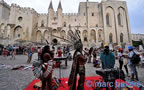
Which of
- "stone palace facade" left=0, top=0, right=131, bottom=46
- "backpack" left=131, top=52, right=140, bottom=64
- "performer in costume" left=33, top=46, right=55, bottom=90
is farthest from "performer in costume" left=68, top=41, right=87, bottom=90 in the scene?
"stone palace facade" left=0, top=0, right=131, bottom=46

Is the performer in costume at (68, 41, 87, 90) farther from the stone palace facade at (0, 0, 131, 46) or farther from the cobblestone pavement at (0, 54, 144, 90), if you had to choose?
the stone palace facade at (0, 0, 131, 46)

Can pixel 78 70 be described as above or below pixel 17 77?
→ above

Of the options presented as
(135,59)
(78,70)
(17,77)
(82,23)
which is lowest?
(17,77)

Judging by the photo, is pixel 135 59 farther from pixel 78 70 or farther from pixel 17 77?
pixel 17 77

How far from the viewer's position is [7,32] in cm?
3108

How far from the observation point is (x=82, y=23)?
1188 inches

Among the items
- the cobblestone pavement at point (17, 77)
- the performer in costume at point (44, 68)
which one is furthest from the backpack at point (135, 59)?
the performer in costume at point (44, 68)

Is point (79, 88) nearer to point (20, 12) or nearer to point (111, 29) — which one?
point (111, 29)

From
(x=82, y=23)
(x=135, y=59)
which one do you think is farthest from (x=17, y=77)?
(x=82, y=23)

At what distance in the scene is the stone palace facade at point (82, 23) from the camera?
85.8 feet

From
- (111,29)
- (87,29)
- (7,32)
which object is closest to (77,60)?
(87,29)

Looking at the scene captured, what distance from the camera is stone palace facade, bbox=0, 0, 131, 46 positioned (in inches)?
1030

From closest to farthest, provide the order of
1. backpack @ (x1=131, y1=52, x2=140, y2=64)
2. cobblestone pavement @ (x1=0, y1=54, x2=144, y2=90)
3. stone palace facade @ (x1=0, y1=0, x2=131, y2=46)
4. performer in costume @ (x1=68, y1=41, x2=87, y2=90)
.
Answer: performer in costume @ (x1=68, y1=41, x2=87, y2=90) < cobblestone pavement @ (x1=0, y1=54, x2=144, y2=90) < backpack @ (x1=131, y1=52, x2=140, y2=64) < stone palace facade @ (x1=0, y1=0, x2=131, y2=46)

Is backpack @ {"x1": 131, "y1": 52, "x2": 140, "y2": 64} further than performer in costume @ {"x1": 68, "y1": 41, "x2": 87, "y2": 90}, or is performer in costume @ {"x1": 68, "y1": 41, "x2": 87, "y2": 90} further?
backpack @ {"x1": 131, "y1": 52, "x2": 140, "y2": 64}
